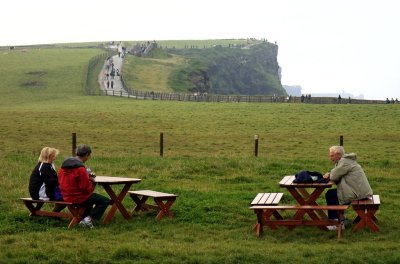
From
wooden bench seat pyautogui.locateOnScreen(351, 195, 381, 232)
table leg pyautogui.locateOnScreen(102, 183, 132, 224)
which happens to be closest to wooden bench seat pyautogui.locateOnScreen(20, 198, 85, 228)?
table leg pyautogui.locateOnScreen(102, 183, 132, 224)

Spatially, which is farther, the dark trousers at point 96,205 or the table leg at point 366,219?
the dark trousers at point 96,205

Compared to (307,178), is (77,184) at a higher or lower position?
lower

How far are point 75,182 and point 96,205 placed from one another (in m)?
0.84

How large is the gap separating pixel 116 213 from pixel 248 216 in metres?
3.22

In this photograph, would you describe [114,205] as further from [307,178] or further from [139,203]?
[307,178]

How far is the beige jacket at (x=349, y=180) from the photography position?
1394 centimetres

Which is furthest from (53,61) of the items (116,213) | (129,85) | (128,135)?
(116,213)

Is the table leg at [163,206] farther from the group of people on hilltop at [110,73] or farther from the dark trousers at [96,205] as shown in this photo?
the group of people on hilltop at [110,73]

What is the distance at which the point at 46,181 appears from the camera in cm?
1457

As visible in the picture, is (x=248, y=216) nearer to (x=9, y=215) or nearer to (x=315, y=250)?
(x=315, y=250)

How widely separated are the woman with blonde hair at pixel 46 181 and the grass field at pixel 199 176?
58 cm

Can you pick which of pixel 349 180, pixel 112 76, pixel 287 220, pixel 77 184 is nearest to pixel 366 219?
pixel 349 180

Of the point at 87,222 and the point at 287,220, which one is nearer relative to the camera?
the point at 287,220

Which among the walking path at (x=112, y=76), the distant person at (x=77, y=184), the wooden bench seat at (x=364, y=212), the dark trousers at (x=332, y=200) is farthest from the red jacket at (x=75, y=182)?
the walking path at (x=112, y=76)
